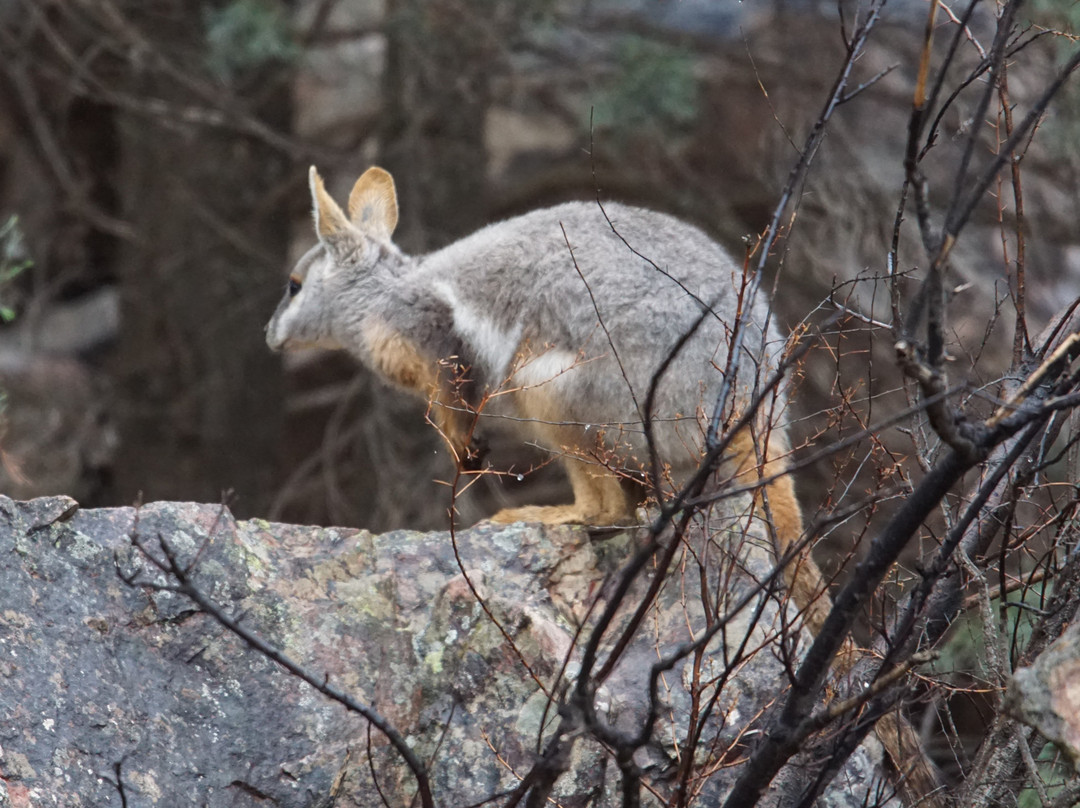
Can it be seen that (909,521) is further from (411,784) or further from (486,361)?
(486,361)

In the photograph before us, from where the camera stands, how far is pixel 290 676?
12.6ft

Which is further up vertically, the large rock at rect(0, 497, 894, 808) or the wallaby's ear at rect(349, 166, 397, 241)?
the wallaby's ear at rect(349, 166, 397, 241)

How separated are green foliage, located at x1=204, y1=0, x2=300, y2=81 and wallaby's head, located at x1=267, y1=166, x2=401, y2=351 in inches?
88.3

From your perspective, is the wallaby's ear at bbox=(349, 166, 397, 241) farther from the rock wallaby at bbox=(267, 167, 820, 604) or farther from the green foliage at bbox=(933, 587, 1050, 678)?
the green foliage at bbox=(933, 587, 1050, 678)

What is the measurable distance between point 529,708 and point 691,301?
1816 mm

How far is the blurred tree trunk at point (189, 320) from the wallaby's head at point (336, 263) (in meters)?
3.30

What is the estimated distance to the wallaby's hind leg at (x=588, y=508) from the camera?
16.1ft

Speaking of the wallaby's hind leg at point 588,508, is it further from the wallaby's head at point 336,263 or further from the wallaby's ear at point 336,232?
the wallaby's ear at point 336,232

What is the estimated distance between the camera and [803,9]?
382 inches

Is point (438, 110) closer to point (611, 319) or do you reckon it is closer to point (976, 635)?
point (611, 319)

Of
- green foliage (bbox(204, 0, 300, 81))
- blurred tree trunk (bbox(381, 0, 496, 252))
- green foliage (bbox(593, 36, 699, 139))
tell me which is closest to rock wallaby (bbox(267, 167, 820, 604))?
blurred tree trunk (bbox(381, 0, 496, 252))

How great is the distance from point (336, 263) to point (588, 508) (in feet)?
5.81

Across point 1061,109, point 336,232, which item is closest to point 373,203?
point 336,232

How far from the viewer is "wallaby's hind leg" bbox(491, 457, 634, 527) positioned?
492cm
